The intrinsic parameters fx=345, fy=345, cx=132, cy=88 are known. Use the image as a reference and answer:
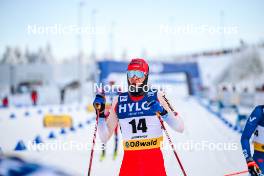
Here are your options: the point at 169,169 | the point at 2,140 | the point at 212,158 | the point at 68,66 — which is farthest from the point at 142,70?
the point at 68,66

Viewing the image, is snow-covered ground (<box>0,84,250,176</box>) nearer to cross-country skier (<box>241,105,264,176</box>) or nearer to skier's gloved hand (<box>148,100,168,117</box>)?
skier's gloved hand (<box>148,100,168,117</box>)

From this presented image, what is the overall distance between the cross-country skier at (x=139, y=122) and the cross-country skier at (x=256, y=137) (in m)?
0.91

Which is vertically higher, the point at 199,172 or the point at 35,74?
the point at 35,74

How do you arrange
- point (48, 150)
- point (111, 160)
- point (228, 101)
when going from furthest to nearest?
1. point (228, 101)
2. point (48, 150)
3. point (111, 160)

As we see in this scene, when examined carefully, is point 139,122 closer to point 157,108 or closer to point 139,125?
point 139,125

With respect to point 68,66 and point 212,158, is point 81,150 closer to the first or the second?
point 212,158

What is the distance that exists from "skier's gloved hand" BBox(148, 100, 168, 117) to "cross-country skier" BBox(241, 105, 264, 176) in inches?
44.0

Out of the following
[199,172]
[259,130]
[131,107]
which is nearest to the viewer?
[131,107]

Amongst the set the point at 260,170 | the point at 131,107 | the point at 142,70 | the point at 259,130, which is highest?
the point at 142,70

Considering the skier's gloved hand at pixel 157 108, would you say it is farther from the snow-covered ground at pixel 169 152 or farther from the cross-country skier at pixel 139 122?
the snow-covered ground at pixel 169 152

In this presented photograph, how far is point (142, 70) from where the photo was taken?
141 inches

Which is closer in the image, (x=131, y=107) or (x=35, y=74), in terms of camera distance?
(x=131, y=107)

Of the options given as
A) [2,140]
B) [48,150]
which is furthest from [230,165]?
[2,140]

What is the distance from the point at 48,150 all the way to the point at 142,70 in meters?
7.07
